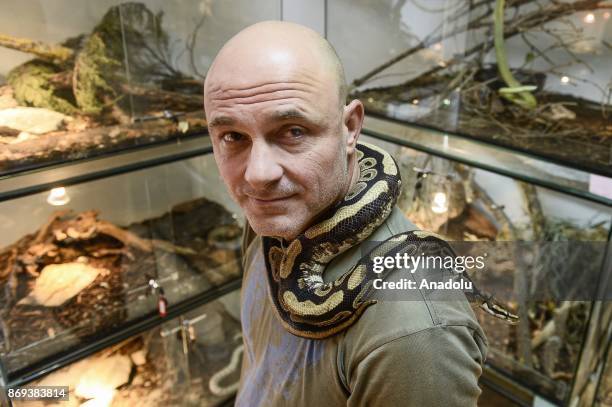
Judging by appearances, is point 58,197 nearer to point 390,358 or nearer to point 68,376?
point 68,376

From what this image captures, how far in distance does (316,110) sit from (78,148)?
4.37ft

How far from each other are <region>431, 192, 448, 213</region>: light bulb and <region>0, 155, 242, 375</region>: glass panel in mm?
1060

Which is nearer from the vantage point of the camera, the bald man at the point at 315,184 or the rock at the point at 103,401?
the bald man at the point at 315,184

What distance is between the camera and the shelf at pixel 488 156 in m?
1.76

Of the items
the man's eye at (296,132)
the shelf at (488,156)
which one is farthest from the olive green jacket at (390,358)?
the shelf at (488,156)

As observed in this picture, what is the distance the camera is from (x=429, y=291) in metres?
0.92

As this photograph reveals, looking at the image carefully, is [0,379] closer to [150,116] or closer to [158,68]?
[150,116]

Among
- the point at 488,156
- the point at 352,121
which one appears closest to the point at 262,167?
the point at 352,121

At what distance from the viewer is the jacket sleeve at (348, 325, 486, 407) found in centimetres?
84

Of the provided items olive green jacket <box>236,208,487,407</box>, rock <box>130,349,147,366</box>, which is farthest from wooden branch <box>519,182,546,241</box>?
rock <box>130,349,147,366</box>

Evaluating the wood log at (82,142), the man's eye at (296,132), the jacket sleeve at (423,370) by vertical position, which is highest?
the man's eye at (296,132)

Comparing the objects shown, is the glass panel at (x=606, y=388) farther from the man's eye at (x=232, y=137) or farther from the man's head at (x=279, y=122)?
the man's eye at (x=232, y=137)

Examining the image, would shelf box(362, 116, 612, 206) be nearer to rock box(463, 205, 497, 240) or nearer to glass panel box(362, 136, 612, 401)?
glass panel box(362, 136, 612, 401)

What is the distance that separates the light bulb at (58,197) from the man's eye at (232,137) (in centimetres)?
122
